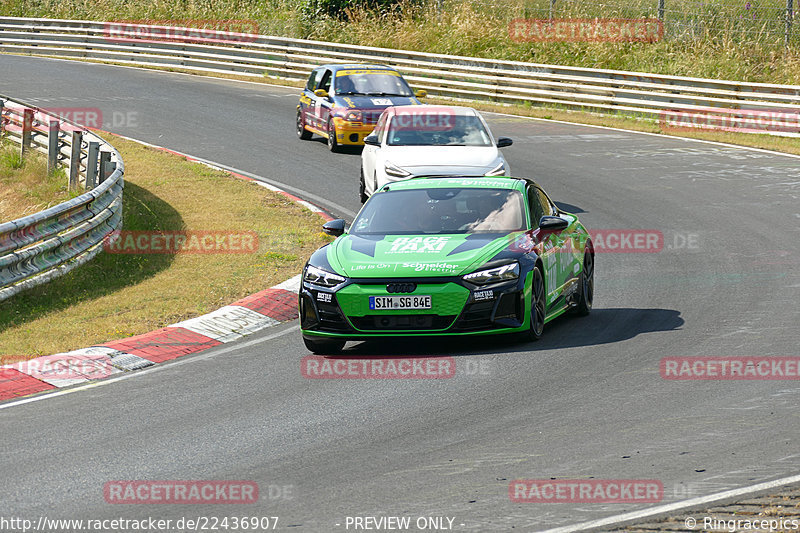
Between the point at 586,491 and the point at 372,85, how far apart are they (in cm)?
1923

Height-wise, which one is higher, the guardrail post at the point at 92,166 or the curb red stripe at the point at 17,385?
the guardrail post at the point at 92,166

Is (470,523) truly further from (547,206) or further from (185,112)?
(185,112)

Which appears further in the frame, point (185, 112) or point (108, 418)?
point (185, 112)

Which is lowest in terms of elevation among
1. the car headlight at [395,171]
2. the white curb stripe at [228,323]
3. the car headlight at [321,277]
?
the white curb stripe at [228,323]

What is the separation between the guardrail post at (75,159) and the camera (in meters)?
18.4

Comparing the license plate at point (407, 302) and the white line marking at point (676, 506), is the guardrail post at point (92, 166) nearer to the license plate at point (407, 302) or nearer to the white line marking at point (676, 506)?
the license plate at point (407, 302)

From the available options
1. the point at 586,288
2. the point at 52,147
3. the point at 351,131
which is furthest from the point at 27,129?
the point at 586,288

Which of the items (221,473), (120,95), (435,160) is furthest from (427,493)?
(120,95)

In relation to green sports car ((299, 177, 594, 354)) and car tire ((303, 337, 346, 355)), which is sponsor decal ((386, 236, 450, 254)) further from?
car tire ((303, 337, 346, 355))

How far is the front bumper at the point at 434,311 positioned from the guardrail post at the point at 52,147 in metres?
11.0

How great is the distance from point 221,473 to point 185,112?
77.0 feet

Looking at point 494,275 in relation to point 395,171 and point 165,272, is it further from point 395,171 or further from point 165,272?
point 395,171

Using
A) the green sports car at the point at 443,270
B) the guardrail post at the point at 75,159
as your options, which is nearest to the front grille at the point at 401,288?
the green sports car at the point at 443,270

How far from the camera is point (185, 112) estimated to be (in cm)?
2955
